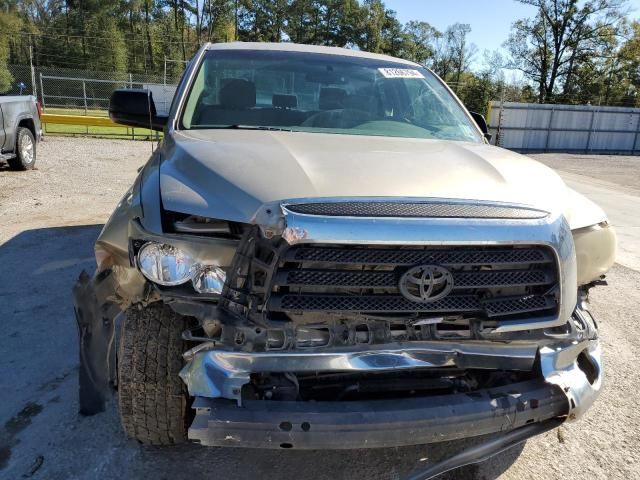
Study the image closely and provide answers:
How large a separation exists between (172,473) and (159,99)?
905 inches

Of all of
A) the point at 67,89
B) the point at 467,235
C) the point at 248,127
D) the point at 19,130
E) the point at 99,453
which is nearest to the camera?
the point at 467,235

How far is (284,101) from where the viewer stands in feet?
11.7

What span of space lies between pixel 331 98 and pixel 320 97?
0.25 feet

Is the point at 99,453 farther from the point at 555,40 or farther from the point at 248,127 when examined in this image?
the point at 555,40

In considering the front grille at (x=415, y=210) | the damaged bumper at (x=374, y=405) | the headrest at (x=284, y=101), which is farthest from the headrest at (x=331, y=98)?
the damaged bumper at (x=374, y=405)

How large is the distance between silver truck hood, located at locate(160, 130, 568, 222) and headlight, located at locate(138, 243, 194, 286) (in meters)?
0.16

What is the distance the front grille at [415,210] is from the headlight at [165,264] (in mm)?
468

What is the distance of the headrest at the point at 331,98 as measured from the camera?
3.60 metres

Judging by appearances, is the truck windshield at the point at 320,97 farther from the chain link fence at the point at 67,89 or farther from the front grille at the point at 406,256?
the chain link fence at the point at 67,89

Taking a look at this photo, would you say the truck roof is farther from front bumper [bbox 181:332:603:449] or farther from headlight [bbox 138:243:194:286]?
front bumper [bbox 181:332:603:449]

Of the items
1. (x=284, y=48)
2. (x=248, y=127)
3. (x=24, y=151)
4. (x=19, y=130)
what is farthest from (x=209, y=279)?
(x=24, y=151)

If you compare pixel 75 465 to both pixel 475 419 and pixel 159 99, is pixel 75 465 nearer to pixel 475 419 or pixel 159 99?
pixel 475 419

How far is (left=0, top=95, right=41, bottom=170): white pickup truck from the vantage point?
9.27m

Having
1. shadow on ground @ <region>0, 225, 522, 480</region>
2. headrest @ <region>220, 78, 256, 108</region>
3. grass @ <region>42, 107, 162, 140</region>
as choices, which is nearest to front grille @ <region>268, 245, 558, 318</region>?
shadow on ground @ <region>0, 225, 522, 480</region>
